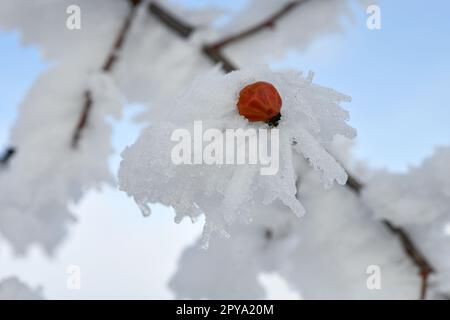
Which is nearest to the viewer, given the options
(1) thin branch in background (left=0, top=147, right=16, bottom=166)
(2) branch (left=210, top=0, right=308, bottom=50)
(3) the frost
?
(3) the frost

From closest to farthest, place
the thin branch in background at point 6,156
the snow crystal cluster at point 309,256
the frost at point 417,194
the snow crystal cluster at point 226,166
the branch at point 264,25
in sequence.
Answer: the snow crystal cluster at point 226,166 < the frost at point 417,194 < the snow crystal cluster at point 309,256 < the branch at point 264,25 < the thin branch in background at point 6,156

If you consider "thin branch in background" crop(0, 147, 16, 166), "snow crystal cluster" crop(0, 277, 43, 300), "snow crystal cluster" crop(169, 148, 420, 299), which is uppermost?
"snow crystal cluster" crop(0, 277, 43, 300)

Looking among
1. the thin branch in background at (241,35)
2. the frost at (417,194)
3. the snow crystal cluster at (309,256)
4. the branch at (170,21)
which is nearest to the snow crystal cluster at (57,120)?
the branch at (170,21)

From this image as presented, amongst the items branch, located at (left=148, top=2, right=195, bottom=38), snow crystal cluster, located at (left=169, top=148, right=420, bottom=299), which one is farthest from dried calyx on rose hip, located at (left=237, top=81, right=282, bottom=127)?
branch, located at (left=148, top=2, right=195, bottom=38)

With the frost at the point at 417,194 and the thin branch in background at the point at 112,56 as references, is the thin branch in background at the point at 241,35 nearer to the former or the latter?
the thin branch in background at the point at 112,56

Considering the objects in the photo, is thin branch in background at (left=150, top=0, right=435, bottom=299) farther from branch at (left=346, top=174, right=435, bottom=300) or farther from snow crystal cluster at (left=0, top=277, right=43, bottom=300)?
snow crystal cluster at (left=0, top=277, right=43, bottom=300)

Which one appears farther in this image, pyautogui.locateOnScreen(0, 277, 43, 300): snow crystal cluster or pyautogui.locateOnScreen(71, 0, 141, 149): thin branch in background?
pyautogui.locateOnScreen(71, 0, 141, 149): thin branch in background

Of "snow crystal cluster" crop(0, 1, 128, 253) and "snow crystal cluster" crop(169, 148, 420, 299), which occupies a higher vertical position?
"snow crystal cluster" crop(0, 1, 128, 253)
